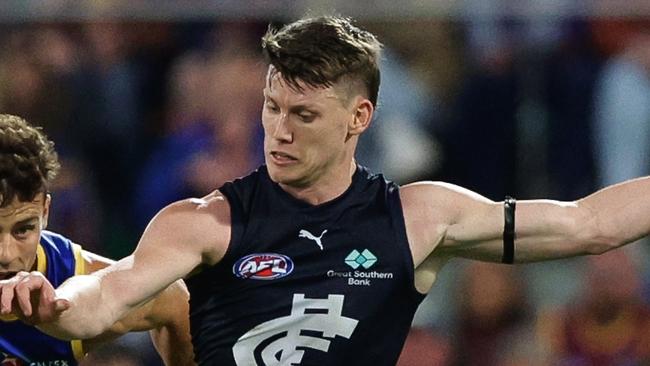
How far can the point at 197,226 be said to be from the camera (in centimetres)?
442

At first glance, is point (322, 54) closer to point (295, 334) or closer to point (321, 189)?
point (321, 189)

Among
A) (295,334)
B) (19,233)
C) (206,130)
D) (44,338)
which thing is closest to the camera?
(295,334)

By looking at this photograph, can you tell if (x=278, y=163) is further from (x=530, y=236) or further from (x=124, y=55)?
(x=124, y=55)

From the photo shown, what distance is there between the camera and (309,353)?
4.53 metres

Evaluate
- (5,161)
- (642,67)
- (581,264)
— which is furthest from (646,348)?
(5,161)

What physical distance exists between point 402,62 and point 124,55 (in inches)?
56.2

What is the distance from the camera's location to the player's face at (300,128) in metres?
4.48

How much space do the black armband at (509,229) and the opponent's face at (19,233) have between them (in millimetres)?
1451

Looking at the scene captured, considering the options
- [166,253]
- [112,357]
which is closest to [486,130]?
[112,357]

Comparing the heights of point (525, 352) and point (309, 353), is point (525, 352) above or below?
below

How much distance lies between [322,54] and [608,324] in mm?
3344

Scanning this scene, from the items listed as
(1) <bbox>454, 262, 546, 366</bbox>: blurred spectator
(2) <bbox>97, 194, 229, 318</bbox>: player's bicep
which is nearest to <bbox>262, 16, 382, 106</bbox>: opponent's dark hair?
(2) <bbox>97, 194, 229, 318</bbox>: player's bicep

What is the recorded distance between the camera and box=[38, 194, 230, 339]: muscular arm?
13.5 ft

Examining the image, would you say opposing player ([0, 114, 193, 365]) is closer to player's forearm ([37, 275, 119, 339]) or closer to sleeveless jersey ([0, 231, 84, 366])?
sleeveless jersey ([0, 231, 84, 366])
